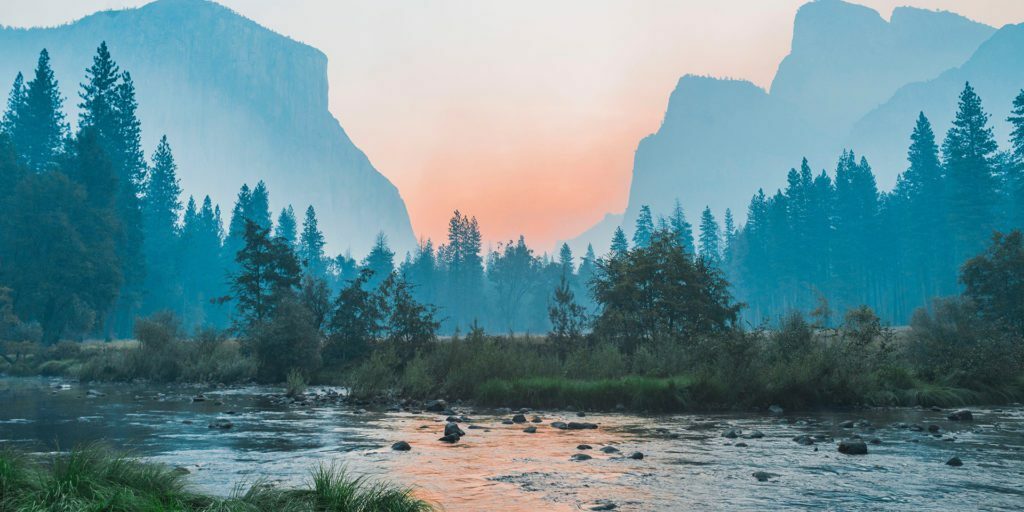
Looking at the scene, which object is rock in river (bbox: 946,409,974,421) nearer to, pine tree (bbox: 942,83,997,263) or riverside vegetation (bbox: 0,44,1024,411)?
riverside vegetation (bbox: 0,44,1024,411)

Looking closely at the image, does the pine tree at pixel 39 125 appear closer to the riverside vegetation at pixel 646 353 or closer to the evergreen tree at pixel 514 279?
the riverside vegetation at pixel 646 353

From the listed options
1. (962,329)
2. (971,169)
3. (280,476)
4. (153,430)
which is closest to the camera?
(280,476)

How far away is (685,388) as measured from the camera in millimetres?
20703

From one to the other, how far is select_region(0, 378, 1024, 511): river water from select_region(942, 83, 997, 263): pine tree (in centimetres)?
5672

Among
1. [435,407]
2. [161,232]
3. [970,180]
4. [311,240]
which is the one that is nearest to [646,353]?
[435,407]

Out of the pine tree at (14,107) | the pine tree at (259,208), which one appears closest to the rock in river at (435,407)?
the pine tree at (14,107)

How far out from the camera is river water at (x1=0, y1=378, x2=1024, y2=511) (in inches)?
352

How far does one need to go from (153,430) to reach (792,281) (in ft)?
290

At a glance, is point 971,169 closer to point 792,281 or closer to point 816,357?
point 792,281

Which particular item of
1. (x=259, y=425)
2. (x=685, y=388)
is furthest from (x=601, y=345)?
(x=259, y=425)

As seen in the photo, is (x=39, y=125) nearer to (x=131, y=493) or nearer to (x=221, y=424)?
(x=221, y=424)

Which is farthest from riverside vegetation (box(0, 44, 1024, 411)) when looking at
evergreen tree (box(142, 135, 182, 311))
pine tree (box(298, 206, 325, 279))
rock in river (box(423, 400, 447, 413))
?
rock in river (box(423, 400, 447, 413))

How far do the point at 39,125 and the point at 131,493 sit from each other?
8039 centimetres

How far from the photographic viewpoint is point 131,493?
6.31 meters
